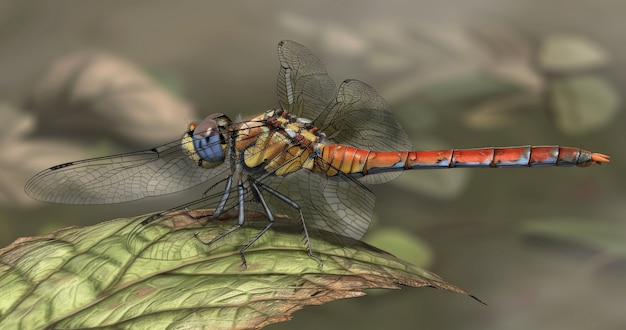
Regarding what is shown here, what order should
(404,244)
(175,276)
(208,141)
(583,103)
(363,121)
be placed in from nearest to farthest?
(175,276), (208,141), (363,121), (404,244), (583,103)

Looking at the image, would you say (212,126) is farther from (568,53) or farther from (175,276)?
(568,53)

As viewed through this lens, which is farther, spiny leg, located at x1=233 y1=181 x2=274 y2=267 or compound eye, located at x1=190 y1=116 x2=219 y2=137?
compound eye, located at x1=190 y1=116 x2=219 y2=137

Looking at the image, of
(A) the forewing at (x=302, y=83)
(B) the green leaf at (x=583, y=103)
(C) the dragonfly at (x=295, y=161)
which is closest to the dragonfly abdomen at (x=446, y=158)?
(C) the dragonfly at (x=295, y=161)

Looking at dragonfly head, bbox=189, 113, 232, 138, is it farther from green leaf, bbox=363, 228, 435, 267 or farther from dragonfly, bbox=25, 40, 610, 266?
green leaf, bbox=363, 228, 435, 267

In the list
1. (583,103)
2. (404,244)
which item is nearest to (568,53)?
(583,103)

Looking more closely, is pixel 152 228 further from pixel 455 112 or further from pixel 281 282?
pixel 455 112

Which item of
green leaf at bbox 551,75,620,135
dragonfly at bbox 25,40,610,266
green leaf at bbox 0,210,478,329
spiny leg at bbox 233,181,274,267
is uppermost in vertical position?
green leaf at bbox 551,75,620,135

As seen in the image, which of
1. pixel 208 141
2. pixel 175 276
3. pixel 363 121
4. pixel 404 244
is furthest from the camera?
pixel 404 244

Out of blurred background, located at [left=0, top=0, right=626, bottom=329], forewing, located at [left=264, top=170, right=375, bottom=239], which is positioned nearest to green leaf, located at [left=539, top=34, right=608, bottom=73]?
blurred background, located at [left=0, top=0, right=626, bottom=329]
